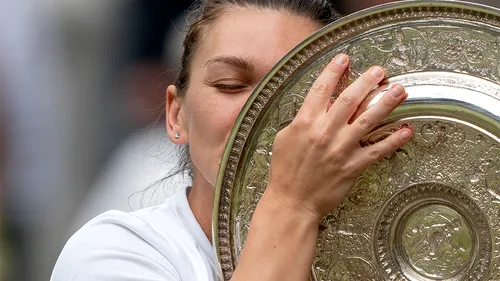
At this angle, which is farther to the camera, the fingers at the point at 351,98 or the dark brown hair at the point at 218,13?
the dark brown hair at the point at 218,13

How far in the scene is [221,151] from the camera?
1.79 meters

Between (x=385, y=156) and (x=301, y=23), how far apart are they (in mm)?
417

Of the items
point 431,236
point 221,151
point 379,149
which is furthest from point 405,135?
point 221,151

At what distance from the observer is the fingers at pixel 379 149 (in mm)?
1481

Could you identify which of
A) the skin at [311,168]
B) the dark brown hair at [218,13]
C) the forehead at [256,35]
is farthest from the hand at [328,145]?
the dark brown hair at [218,13]

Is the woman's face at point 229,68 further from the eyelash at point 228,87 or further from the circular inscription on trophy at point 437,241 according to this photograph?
the circular inscription on trophy at point 437,241

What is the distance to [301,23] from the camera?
6.11 ft

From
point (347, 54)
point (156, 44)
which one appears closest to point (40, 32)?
point (156, 44)

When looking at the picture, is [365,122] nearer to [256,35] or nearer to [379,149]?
[379,149]

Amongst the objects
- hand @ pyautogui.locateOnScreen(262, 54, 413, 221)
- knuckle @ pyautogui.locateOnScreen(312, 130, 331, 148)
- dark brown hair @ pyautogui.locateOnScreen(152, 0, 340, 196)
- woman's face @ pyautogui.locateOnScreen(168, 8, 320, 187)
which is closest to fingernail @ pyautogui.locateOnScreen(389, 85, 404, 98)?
hand @ pyautogui.locateOnScreen(262, 54, 413, 221)

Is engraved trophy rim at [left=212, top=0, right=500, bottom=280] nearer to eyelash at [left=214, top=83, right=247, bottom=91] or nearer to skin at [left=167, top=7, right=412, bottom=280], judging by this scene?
skin at [left=167, top=7, right=412, bottom=280]

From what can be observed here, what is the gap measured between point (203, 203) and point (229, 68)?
0.27 m

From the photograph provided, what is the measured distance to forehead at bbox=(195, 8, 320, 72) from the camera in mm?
1772

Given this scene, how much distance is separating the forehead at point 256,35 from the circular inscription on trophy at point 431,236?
0.36m
